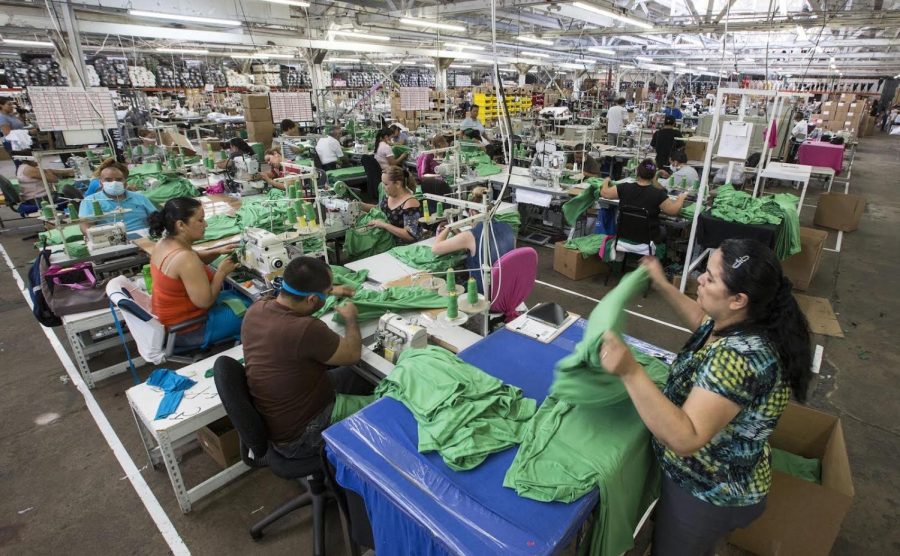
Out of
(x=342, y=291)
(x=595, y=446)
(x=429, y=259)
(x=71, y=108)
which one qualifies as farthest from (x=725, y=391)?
(x=71, y=108)

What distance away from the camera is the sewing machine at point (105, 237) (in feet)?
13.1

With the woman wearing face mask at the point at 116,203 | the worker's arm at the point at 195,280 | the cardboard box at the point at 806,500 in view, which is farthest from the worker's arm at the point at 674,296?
the woman wearing face mask at the point at 116,203

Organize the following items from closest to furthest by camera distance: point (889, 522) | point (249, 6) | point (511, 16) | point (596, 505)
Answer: point (596, 505), point (889, 522), point (249, 6), point (511, 16)

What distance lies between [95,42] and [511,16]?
10726mm

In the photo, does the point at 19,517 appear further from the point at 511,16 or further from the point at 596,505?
the point at 511,16

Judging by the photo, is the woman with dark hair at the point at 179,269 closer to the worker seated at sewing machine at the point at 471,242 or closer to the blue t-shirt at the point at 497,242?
the worker seated at sewing machine at the point at 471,242

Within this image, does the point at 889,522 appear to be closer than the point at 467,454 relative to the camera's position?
No

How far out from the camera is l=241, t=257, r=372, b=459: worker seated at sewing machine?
1.99 metres

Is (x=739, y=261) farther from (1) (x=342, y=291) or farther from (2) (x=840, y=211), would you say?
(2) (x=840, y=211)

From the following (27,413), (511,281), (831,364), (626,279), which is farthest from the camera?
(831,364)

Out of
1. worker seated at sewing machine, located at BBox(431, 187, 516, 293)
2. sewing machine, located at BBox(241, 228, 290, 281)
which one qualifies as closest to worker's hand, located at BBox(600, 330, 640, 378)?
worker seated at sewing machine, located at BBox(431, 187, 516, 293)

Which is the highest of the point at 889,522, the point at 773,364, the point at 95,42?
the point at 95,42

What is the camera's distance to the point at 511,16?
11.6 meters

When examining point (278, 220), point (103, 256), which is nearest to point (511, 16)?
point (278, 220)
